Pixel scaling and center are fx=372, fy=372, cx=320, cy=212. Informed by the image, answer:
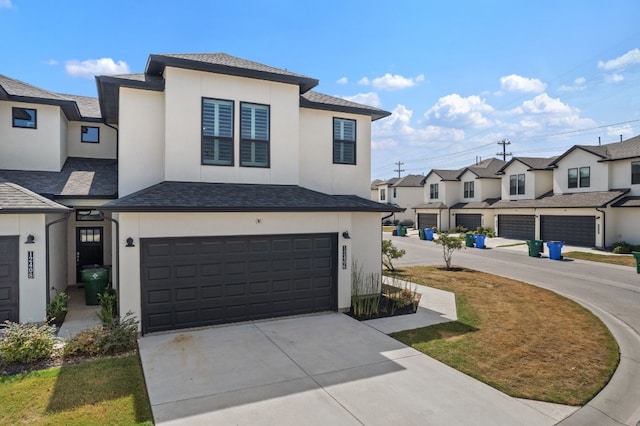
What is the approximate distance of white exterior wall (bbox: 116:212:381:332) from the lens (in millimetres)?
8469

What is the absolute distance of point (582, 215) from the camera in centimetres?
2583

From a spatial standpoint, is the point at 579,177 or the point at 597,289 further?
the point at 579,177

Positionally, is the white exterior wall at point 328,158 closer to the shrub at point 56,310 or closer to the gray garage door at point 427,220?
the shrub at point 56,310

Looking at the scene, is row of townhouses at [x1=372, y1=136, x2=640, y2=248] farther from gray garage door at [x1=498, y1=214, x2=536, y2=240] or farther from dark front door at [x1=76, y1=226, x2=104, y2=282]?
dark front door at [x1=76, y1=226, x2=104, y2=282]

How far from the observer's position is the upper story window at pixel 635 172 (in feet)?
79.7

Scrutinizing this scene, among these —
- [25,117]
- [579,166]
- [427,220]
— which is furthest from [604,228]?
[25,117]

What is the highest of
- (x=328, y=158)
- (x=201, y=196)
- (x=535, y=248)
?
(x=328, y=158)

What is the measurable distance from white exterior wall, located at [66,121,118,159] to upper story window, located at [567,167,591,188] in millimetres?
30596

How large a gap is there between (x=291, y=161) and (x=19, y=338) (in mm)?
7816

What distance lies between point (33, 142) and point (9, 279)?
662cm

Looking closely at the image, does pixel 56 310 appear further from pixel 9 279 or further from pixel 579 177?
pixel 579 177

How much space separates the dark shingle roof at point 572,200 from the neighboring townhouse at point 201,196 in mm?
20040

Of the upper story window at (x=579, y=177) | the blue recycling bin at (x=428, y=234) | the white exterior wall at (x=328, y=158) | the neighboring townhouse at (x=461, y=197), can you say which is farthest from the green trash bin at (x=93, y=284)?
the neighboring townhouse at (x=461, y=197)

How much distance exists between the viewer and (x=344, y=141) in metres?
13.1
